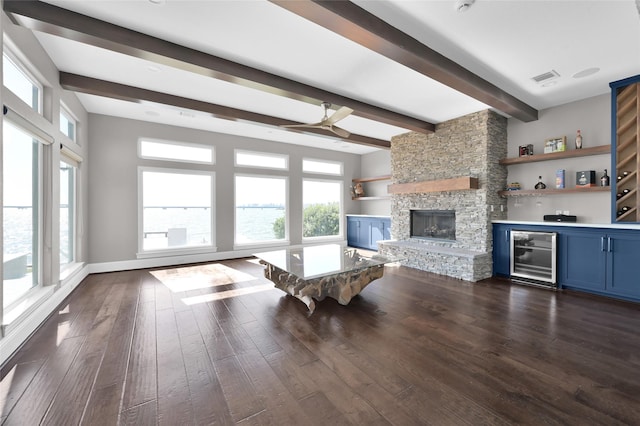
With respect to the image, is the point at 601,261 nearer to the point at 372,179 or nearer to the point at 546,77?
the point at 546,77

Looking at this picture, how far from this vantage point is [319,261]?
365 centimetres

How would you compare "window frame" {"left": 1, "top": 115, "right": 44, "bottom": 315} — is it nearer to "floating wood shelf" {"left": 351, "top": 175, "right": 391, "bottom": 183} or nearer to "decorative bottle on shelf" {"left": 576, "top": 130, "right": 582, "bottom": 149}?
"floating wood shelf" {"left": 351, "top": 175, "right": 391, "bottom": 183}

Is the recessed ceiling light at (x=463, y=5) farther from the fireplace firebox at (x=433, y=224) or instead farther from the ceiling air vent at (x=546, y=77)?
the fireplace firebox at (x=433, y=224)

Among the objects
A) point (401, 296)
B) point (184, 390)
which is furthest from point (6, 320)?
point (401, 296)

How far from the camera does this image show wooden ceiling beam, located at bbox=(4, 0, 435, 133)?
2275 millimetres

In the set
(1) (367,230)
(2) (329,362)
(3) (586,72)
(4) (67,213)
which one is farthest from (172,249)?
(3) (586,72)

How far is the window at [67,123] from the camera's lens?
3896mm

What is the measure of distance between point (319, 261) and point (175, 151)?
13.8 feet

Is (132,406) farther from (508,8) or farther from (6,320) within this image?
(508,8)

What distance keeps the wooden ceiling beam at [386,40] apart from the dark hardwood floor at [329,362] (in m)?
2.71

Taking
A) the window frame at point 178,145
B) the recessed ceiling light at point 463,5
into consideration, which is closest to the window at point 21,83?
the window frame at point 178,145

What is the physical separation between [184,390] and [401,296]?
2793 millimetres

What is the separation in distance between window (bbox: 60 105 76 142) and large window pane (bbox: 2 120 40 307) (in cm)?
110

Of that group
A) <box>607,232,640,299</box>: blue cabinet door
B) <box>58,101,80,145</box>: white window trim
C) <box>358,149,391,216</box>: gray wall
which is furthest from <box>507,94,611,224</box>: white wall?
<box>58,101,80,145</box>: white window trim
